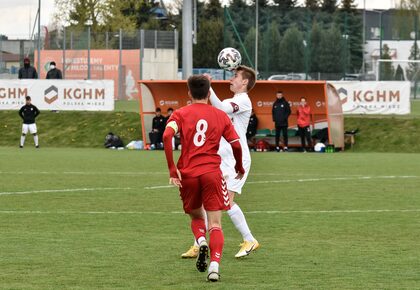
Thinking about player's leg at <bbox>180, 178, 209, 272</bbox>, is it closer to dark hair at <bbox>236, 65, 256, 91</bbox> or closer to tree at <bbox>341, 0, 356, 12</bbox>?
dark hair at <bbox>236, 65, 256, 91</bbox>

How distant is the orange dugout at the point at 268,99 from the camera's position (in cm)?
3694

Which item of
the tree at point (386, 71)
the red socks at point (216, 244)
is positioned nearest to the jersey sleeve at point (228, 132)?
the red socks at point (216, 244)

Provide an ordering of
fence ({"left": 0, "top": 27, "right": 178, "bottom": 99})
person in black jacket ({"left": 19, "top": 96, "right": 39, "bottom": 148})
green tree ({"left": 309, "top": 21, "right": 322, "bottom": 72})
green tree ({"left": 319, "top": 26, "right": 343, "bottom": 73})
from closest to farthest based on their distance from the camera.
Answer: person in black jacket ({"left": 19, "top": 96, "right": 39, "bottom": 148}) → fence ({"left": 0, "top": 27, "right": 178, "bottom": 99}) → green tree ({"left": 319, "top": 26, "right": 343, "bottom": 73}) → green tree ({"left": 309, "top": 21, "right": 322, "bottom": 72})

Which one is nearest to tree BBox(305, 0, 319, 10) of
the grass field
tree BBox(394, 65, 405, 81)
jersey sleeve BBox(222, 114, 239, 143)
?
tree BBox(394, 65, 405, 81)

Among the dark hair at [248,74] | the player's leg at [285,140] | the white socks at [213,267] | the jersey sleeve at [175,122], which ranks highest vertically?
the dark hair at [248,74]

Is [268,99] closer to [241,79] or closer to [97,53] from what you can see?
[241,79]

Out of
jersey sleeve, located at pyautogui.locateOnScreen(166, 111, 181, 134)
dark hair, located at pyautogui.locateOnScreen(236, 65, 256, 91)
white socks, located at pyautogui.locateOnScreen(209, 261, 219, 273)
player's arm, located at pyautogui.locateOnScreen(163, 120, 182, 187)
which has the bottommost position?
white socks, located at pyautogui.locateOnScreen(209, 261, 219, 273)

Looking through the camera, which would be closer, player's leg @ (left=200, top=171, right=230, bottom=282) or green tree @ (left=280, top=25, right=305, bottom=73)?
player's leg @ (left=200, top=171, right=230, bottom=282)

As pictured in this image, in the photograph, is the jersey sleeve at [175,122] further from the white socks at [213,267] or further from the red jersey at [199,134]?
the white socks at [213,267]

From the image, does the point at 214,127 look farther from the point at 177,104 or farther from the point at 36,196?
the point at 177,104

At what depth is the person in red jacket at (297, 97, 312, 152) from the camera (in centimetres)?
3619

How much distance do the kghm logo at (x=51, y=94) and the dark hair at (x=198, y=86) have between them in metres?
32.4

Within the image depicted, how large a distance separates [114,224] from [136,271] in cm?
433

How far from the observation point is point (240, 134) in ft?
37.3
